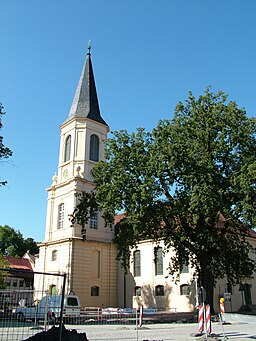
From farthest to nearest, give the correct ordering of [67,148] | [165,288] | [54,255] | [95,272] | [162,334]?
[67,148]
[54,255]
[95,272]
[165,288]
[162,334]

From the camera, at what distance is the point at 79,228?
4025 centimetres

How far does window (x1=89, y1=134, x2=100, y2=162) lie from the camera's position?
43.5m

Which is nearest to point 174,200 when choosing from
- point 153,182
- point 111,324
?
point 153,182

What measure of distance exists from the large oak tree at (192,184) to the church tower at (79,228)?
479 inches

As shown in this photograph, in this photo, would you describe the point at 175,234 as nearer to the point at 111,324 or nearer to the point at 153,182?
the point at 153,182

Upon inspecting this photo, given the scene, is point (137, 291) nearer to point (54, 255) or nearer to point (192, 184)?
point (54, 255)

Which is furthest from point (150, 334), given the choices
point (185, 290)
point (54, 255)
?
point (54, 255)

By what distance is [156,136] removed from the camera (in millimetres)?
26891

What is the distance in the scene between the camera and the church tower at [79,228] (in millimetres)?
38969

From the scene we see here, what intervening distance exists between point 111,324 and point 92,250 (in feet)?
58.8

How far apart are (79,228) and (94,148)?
9792 mm

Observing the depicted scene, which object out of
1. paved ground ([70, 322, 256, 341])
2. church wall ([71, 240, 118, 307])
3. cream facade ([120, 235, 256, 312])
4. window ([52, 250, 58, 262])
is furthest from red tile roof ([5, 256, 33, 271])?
paved ground ([70, 322, 256, 341])

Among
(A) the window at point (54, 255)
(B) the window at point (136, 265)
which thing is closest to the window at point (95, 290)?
(B) the window at point (136, 265)

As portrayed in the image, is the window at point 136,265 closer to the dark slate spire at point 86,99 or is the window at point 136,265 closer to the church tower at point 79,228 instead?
the church tower at point 79,228
